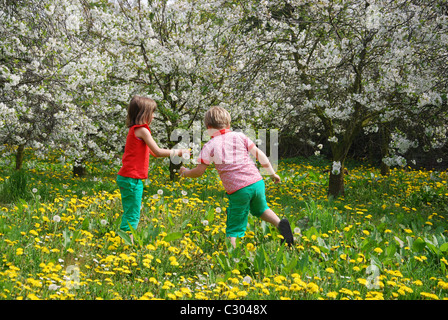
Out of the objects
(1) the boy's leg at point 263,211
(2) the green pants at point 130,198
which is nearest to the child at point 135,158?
(2) the green pants at point 130,198

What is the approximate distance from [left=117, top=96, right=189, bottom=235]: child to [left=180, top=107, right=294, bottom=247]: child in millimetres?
420

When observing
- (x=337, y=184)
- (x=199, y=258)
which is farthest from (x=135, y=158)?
(x=337, y=184)

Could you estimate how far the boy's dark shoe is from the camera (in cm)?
359

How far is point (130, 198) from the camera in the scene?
370cm

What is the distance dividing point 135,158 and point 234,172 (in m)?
0.96

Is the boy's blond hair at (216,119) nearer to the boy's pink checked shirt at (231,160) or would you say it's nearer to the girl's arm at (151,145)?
the boy's pink checked shirt at (231,160)

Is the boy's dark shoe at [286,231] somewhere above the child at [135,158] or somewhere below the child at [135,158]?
below

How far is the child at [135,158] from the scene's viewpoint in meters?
3.67

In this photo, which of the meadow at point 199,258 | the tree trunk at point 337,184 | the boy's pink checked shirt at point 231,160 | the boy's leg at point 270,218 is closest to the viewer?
the meadow at point 199,258

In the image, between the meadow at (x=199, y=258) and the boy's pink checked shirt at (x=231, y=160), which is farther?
the boy's pink checked shirt at (x=231, y=160)

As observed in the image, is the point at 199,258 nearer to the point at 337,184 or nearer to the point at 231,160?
the point at 231,160
